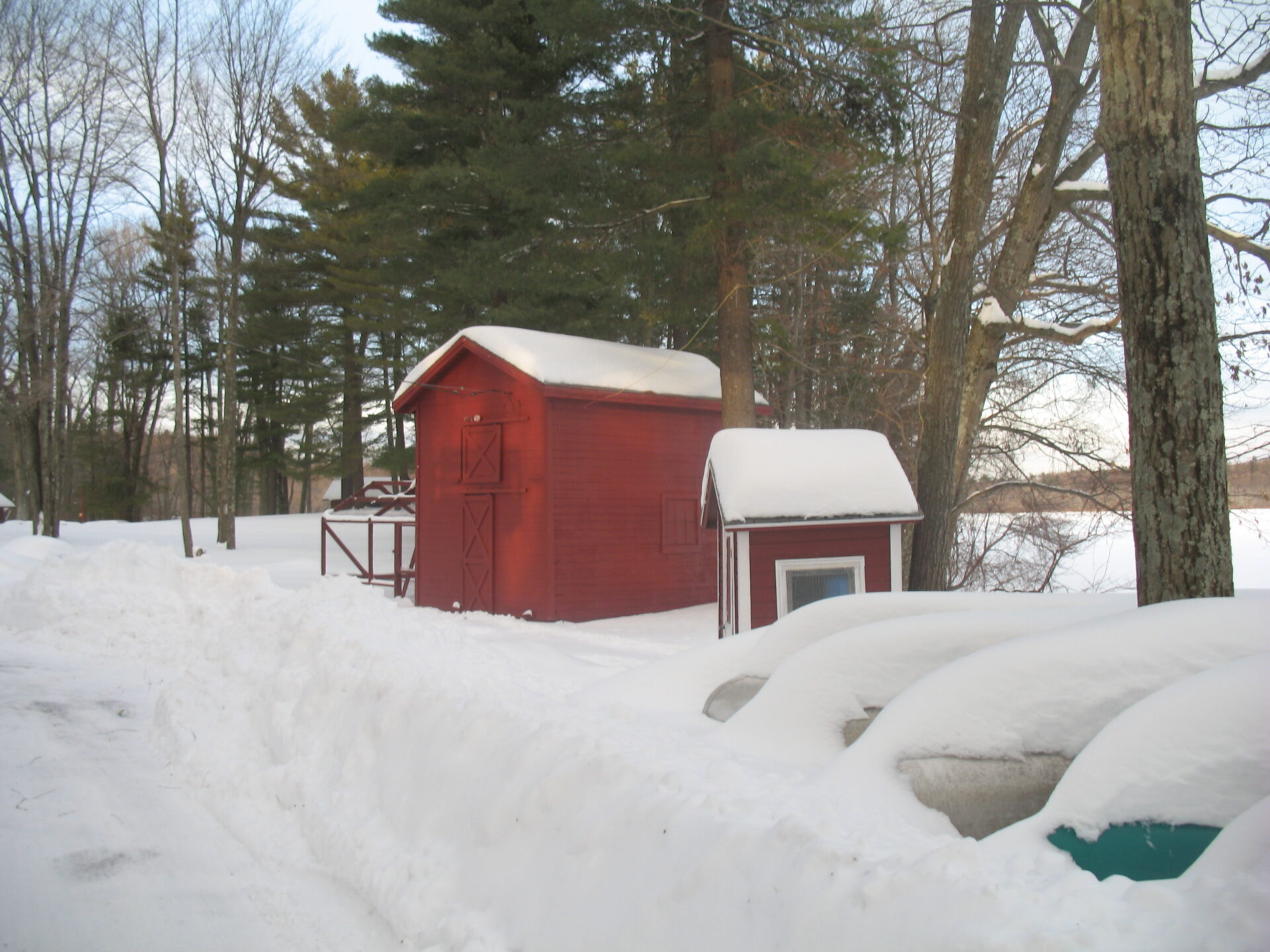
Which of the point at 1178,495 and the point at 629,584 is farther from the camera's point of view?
the point at 629,584

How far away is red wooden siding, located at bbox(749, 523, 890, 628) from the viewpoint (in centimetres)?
1002

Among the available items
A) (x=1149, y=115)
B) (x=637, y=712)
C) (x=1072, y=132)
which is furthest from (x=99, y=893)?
(x=1072, y=132)

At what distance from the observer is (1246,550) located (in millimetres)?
10477

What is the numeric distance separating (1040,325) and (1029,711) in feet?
28.4

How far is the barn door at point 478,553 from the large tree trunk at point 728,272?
4.09 m

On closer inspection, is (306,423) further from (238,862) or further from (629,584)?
(238,862)

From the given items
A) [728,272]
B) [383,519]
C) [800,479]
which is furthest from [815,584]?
[383,519]

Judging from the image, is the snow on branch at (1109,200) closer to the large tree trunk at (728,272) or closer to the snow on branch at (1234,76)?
the snow on branch at (1234,76)

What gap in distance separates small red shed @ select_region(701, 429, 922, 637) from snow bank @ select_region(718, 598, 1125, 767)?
5.36 metres

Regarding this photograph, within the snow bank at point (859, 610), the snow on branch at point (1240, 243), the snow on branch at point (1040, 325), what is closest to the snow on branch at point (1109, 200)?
the snow on branch at point (1240, 243)

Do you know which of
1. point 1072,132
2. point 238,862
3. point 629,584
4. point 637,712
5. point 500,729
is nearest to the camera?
point 238,862

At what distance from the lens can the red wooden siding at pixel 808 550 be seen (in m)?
10.0

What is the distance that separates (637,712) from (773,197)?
9.54 meters

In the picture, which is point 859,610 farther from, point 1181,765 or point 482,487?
point 482,487
